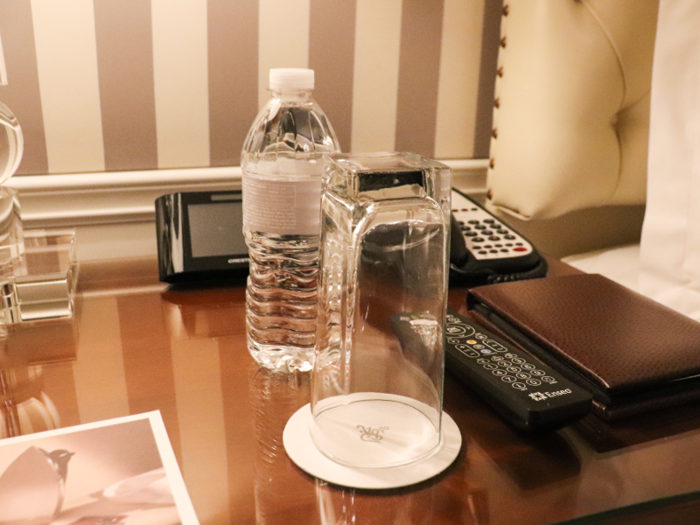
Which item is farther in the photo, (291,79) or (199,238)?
(199,238)

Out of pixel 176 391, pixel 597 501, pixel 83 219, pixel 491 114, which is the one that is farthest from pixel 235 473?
pixel 491 114

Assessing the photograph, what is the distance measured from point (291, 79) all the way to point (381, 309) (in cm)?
20

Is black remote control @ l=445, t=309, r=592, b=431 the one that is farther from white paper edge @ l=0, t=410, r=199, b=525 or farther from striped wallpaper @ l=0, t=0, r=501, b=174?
striped wallpaper @ l=0, t=0, r=501, b=174

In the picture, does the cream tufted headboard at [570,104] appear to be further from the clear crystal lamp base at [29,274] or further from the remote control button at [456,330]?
the clear crystal lamp base at [29,274]

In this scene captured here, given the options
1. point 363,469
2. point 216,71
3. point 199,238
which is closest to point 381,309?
point 363,469

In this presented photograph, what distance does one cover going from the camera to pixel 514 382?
1.51 ft

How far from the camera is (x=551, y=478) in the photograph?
1.34 ft

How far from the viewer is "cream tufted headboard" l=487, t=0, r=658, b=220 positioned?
89 cm

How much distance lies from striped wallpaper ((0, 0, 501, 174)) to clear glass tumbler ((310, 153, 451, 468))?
1.65 ft

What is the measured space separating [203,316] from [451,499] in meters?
0.36

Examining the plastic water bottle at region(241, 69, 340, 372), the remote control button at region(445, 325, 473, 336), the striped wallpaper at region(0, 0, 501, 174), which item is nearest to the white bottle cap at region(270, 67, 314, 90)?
the plastic water bottle at region(241, 69, 340, 372)

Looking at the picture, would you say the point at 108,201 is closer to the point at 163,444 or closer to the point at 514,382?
the point at 163,444

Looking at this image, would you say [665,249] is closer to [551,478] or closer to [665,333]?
[665,333]

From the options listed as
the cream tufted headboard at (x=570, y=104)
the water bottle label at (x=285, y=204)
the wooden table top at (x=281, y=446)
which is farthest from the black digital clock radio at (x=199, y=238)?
the cream tufted headboard at (x=570, y=104)
